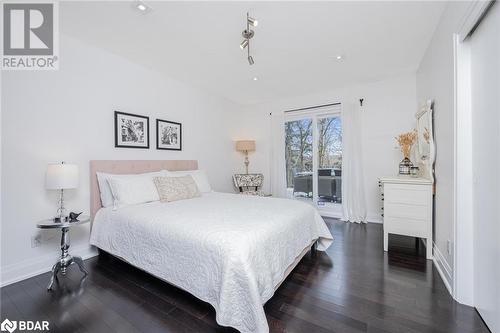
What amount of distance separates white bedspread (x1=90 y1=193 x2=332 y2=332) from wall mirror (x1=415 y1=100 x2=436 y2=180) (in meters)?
1.44

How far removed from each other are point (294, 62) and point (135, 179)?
2.65 metres

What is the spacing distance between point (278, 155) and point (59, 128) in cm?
363

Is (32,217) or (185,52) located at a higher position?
(185,52)

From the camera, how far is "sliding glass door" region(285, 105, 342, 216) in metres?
4.22

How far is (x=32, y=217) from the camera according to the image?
6.85ft

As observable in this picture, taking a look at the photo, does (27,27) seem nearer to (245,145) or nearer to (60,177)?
(60,177)

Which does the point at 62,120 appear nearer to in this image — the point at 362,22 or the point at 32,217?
the point at 32,217

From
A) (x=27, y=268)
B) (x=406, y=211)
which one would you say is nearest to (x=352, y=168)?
(x=406, y=211)

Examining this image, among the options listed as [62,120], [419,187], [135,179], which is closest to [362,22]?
[419,187]

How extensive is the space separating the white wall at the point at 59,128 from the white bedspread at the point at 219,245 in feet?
1.68

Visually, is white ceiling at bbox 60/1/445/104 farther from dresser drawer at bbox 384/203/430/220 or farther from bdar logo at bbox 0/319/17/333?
bdar logo at bbox 0/319/17/333

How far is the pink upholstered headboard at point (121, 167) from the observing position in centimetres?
250

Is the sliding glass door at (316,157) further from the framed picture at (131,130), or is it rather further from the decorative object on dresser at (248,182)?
the framed picture at (131,130)

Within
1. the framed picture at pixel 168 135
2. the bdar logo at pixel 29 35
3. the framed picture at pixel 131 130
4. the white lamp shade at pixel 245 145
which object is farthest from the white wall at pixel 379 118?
the bdar logo at pixel 29 35
